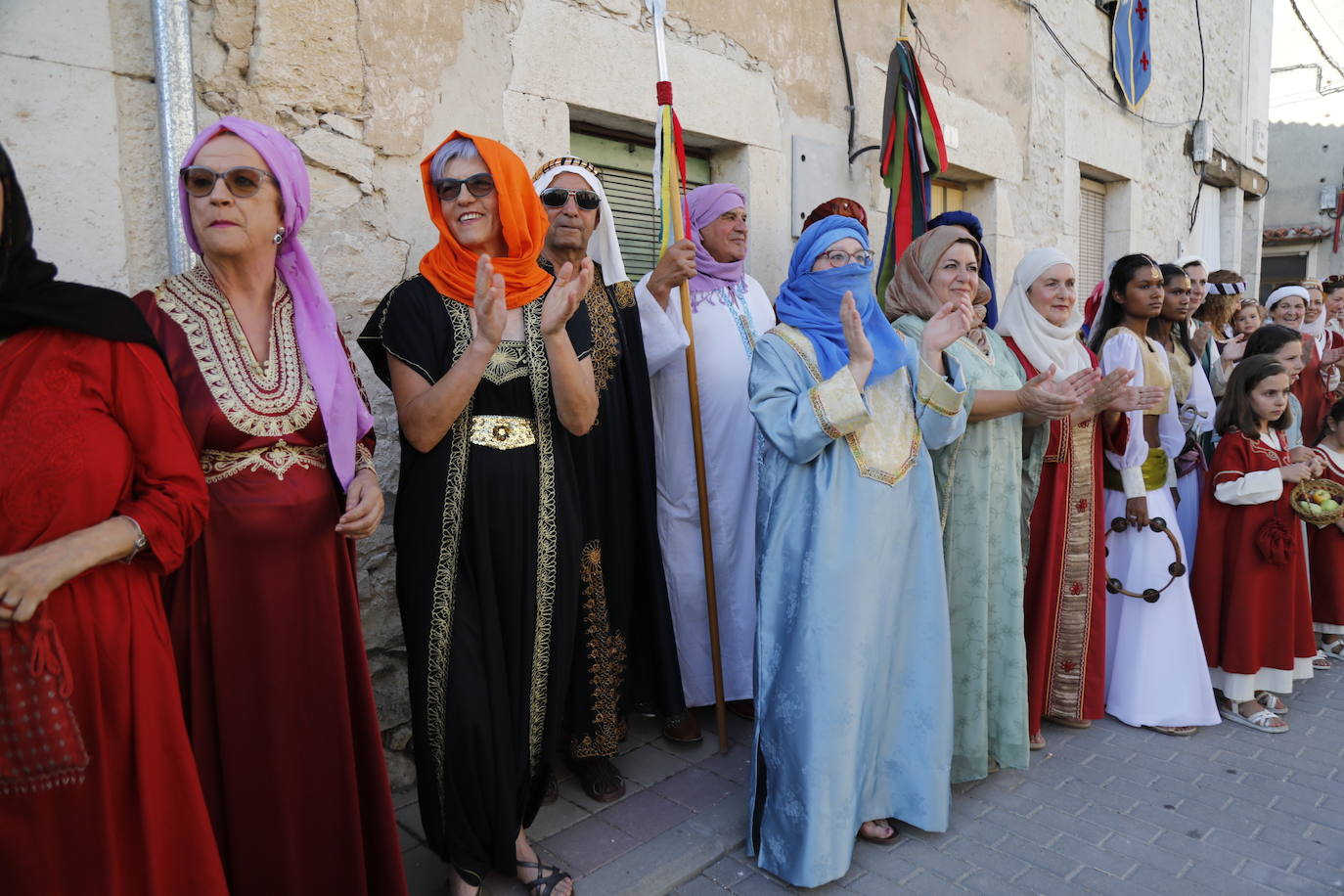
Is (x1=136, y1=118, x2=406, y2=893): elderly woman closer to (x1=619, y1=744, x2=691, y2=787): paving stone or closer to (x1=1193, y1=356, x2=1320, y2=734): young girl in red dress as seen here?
(x1=619, y1=744, x2=691, y2=787): paving stone

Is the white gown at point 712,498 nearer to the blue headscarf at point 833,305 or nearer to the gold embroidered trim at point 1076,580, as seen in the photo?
the blue headscarf at point 833,305

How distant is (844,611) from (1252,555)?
2400mm

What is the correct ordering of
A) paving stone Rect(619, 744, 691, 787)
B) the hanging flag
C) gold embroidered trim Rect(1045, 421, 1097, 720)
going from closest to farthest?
paving stone Rect(619, 744, 691, 787) → gold embroidered trim Rect(1045, 421, 1097, 720) → the hanging flag

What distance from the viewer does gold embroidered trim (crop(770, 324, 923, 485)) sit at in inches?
101

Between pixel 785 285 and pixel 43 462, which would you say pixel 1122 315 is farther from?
pixel 43 462

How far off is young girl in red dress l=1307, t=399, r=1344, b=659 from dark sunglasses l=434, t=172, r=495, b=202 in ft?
13.7

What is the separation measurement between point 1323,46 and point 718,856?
2073 cm

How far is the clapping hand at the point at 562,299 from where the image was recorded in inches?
85.0

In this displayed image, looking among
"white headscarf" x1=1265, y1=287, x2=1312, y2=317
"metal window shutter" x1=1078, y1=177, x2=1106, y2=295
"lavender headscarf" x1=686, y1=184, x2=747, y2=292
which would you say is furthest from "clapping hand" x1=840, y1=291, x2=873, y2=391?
"metal window shutter" x1=1078, y1=177, x2=1106, y2=295

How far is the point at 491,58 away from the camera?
129 inches

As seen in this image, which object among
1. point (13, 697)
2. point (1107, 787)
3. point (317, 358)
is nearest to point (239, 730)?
point (13, 697)

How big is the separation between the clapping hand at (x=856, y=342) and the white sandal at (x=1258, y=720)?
2.60 metres

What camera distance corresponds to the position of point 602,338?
294 centimetres

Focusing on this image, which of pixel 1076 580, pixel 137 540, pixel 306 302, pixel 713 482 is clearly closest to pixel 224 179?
pixel 306 302
